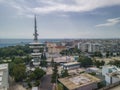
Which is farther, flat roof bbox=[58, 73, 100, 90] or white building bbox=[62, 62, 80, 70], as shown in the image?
white building bbox=[62, 62, 80, 70]

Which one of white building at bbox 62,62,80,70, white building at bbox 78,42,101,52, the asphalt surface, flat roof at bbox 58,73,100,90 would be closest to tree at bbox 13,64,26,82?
the asphalt surface


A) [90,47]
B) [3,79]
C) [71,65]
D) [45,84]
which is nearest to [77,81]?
[45,84]

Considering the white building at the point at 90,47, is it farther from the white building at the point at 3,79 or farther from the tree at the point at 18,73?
the white building at the point at 3,79

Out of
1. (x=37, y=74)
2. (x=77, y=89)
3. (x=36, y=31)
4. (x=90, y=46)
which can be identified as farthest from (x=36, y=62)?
(x=90, y=46)

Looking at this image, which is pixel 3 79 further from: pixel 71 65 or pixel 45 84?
pixel 71 65

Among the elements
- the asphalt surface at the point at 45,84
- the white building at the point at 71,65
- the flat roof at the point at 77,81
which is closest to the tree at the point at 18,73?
the asphalt surface at the point at 45,84

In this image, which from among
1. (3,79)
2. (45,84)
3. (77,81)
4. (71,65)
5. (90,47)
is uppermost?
(90,47)

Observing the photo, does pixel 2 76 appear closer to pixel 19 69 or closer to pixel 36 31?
pixel 19 69

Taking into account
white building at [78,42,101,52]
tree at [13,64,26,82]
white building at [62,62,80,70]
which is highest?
white building at [78,42,101,52]

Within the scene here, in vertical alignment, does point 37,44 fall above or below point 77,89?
above

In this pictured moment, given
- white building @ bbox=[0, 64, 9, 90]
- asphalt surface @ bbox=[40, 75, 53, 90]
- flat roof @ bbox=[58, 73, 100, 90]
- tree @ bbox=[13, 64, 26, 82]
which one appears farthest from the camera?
tree @ bbox=[13, 64, 26, 82]

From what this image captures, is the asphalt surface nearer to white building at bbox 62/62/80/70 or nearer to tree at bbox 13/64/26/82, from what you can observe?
tree at bbox 13/64/26/82
